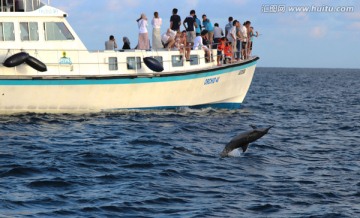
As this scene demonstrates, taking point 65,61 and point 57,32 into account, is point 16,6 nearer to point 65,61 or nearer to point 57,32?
point 57,32

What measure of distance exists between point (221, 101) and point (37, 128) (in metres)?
9.50

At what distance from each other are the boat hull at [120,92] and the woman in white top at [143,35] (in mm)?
1507

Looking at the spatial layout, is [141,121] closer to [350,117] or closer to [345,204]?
[350,117]

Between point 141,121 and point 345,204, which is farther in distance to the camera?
point 141,121

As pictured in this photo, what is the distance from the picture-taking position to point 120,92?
26.2 metres

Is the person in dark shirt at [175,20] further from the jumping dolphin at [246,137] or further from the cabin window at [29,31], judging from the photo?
the jumping dolphin at [246,137]

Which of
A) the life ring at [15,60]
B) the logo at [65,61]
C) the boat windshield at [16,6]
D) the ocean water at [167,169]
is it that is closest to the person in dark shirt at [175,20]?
the ocean water at [167,169]

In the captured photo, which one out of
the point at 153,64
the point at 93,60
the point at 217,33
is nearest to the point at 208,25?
the point at 217,33

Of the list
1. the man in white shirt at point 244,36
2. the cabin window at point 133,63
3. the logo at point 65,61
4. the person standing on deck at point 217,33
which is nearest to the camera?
the logo at point 65,61

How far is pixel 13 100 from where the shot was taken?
24.6 metres

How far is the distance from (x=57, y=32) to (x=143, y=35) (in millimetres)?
3122

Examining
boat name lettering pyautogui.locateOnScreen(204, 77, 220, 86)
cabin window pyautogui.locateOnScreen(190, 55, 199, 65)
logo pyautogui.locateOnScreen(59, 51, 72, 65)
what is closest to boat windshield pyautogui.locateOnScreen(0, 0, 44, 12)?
logo pyautogui.locateOnScreen(59, 51, 72, 65)

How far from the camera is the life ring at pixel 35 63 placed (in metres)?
24.2

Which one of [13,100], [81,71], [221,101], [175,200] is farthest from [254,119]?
[175,200]
